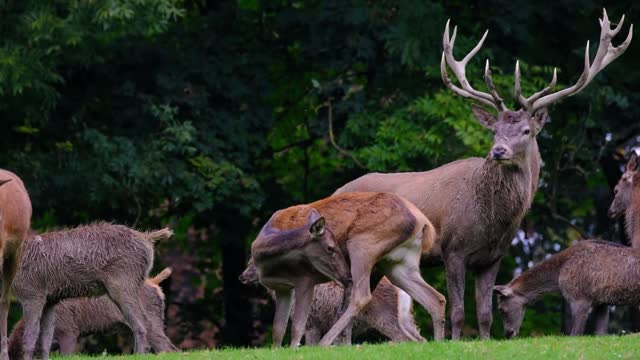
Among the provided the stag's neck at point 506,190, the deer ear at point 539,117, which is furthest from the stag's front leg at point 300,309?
the deer ear at point 539,117

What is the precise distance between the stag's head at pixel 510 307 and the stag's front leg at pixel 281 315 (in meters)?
2.78

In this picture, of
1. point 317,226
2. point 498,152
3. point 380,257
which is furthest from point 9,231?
point 498,152

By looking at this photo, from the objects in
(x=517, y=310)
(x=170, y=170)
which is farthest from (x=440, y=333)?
(x=170, y=170)

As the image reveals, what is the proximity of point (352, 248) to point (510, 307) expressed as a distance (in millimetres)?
2843

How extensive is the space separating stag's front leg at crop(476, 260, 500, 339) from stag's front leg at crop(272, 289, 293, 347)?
6.55 feet

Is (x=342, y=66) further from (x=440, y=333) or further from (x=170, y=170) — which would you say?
(x=440, y=333)

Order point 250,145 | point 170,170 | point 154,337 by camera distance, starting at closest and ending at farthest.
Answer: point 154,337
point 170,170
point 250,145

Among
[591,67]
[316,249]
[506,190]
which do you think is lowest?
[316,249]

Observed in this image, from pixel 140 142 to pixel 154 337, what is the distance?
20.9 ft

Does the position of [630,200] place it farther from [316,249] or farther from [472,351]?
[472,351]

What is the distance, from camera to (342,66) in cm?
2208

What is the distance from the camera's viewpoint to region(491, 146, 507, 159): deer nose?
47.6 ft

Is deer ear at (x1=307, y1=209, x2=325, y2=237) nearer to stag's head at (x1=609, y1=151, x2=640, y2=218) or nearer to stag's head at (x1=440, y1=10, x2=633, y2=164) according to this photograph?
stag's head at (x1=440, y1=10, x2=633, y2=164)

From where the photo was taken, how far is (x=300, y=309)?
44.6 feet
